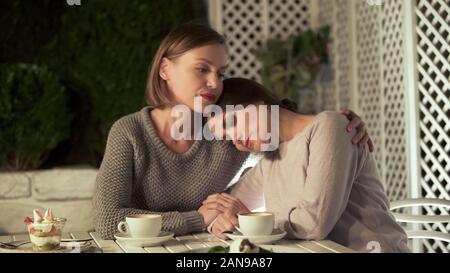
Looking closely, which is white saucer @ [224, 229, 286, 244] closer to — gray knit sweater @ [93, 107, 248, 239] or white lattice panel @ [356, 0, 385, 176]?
gray knit sweater @ [93, 107, 248, 239]

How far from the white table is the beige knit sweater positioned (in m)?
0.05

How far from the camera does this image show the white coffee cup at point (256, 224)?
1388 mm

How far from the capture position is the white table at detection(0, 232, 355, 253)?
1377 mm

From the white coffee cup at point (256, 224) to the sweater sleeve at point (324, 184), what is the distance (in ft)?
0.34

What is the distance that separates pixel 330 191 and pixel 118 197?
1.74 feet

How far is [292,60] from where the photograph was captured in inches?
173

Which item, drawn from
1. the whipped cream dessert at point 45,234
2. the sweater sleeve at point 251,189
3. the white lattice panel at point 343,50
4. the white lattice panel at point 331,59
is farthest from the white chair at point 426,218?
the white lattice panel at point 331,59

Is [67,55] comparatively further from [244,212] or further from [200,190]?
[244,212]

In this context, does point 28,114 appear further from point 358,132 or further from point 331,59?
point 358,132

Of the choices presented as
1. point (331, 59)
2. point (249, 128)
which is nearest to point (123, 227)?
point (249, 128)

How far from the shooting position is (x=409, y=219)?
198 cm

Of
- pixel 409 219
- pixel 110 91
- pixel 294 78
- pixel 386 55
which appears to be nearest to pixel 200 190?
pixel 409 219

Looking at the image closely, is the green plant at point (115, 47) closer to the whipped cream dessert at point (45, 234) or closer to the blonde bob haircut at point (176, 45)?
the blonde bob haircut at point (176, 45)

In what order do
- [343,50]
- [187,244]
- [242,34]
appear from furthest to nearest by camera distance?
1. [242,34]
2. [343,50]
3. [187,244]
